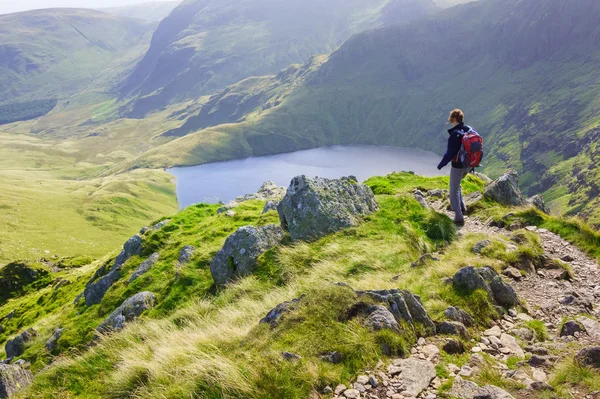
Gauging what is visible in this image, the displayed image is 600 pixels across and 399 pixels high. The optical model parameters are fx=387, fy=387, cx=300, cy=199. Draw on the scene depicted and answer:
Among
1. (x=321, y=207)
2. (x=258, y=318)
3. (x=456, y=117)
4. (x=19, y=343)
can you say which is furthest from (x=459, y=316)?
(x=19, y=343)

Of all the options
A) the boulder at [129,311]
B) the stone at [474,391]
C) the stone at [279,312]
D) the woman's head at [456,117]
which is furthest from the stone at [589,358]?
the boulder at [129,311]

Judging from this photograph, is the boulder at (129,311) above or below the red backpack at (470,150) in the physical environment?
below

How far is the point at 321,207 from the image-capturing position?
54.2ft

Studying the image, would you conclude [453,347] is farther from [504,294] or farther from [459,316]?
[504,294]

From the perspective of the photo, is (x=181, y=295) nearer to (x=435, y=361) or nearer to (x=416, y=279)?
(x=416, y=279)

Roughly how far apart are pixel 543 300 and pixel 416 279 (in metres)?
3.32

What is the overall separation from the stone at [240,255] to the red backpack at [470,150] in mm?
8589

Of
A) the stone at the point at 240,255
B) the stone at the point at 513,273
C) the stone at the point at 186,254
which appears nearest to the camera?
the stone at the point at 513,273

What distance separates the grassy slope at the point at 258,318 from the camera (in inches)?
267

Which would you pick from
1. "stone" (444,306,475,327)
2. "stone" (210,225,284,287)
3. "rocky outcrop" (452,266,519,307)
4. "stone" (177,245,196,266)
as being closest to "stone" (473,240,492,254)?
"rocky outcrop" (452,266,519,307)

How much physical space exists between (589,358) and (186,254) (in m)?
15.3

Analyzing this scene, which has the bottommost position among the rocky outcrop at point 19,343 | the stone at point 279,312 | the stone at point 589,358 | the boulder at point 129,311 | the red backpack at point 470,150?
the rocky outcrop at point 19,343

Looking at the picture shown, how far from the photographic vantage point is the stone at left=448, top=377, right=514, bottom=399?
20.1 feet

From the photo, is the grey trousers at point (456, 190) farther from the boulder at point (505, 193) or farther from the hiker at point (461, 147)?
the boulder at point (505, 193)
